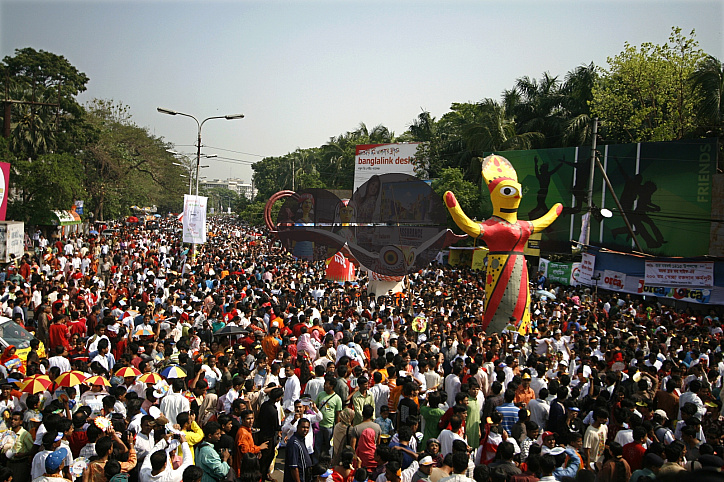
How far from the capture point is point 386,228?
16.1 meters

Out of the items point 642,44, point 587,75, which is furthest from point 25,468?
point 587,75

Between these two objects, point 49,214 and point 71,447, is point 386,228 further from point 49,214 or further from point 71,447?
point 49,214

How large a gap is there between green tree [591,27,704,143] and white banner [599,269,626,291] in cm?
765

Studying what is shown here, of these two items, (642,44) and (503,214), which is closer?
(503,214)

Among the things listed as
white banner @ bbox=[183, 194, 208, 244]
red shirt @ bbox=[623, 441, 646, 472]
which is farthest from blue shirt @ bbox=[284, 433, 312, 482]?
white banner @ bbox=[183, 194, 208, 244]

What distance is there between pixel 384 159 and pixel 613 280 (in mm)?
21923

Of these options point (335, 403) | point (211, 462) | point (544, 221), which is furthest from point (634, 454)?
point (544, 221)

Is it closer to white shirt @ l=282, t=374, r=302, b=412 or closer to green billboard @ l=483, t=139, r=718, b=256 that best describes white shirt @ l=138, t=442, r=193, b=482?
white shirt @ l=282, t=374, r=302, b=412

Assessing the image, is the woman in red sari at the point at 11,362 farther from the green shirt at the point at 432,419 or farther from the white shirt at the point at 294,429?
the green shirt at the point at 432,419

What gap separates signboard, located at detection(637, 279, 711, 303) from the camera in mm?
15344

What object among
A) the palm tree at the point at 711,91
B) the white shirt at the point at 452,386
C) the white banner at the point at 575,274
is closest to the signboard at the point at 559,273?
the white banner at the point at 575,274

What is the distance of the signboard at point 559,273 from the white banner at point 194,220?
11.3 m

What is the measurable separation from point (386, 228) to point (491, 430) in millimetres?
10881

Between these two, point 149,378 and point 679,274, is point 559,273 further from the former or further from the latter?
point 149,378
